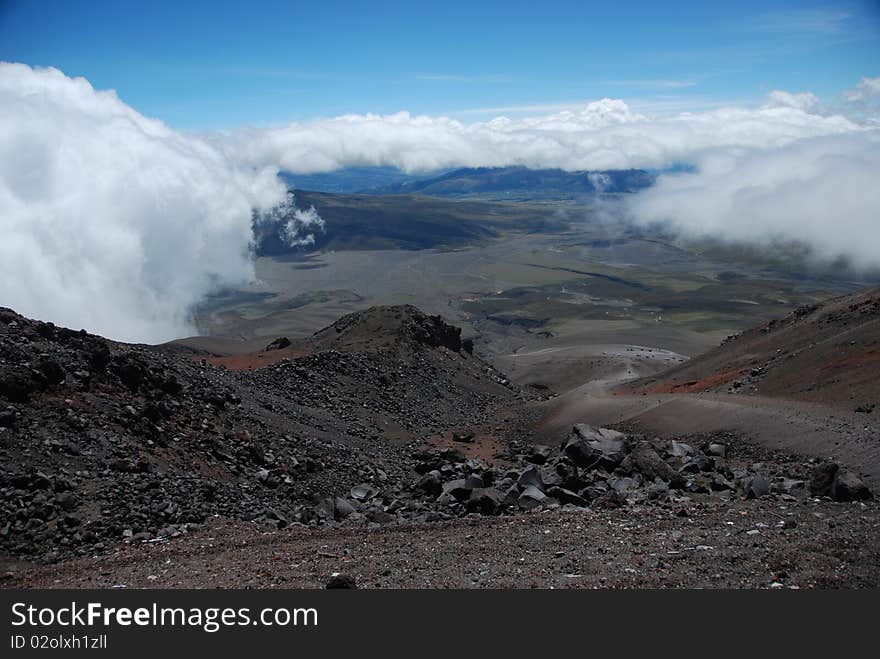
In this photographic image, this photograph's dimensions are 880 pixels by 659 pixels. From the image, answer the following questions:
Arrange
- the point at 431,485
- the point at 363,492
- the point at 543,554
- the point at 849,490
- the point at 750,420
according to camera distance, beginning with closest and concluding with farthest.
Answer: the point at 543,554 → the point at 849,490 → the point at 431,485 → the point at 363,492 → the point at 750,420

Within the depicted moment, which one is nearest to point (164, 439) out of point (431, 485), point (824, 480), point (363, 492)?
point (363, 492)

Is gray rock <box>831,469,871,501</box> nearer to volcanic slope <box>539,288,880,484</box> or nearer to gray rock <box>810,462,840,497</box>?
gray rock <box>810,462,840,497</box>

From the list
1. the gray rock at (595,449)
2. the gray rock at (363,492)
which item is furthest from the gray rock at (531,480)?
the gray rock at (363,492)

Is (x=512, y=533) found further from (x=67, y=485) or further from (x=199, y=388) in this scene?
(x=199, y=388)

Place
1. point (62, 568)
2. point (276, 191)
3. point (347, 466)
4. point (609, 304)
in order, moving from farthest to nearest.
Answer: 1. point (276, 191)
2. point (609, 304)
3. point (347, 466)
4. point (62, 568)

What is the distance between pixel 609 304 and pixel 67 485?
108 meters

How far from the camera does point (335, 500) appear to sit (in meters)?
16.9

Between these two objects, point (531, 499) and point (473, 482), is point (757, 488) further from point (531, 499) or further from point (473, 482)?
point (473, 482)

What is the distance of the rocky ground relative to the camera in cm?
979

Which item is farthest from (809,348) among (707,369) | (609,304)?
(609,304)

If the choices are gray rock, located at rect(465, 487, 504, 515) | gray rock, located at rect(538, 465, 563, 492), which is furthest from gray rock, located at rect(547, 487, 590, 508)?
gray rock, located at rect(465, 487, 504, 515)

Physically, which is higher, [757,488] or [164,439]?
[164,439]

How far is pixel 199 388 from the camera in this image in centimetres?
2127

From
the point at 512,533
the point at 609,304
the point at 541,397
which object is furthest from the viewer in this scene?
the point at 609,304
